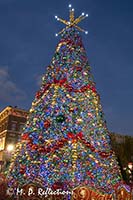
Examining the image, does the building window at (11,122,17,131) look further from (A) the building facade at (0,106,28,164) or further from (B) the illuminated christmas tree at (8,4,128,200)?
(B) the illuminated christmas tree at (8,4,128,200)

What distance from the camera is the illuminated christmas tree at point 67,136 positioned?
43.3 feet

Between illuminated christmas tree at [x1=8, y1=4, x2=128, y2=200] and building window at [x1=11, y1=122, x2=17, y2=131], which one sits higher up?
building window at [x1=11, y1=122, x2=17, y2=131]

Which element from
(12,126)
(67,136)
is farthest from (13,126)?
(67,136)

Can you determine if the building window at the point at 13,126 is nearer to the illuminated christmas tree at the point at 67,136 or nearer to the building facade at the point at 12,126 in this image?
the building facade at the point at 12,126

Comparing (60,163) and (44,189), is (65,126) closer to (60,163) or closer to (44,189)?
(60,163)

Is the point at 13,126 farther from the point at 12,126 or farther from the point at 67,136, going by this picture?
the point at 67,136

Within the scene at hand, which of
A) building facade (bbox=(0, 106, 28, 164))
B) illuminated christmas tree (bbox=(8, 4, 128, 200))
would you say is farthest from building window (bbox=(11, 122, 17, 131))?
illuminated christmas tree (bbox=(8, 4, 128, 200))

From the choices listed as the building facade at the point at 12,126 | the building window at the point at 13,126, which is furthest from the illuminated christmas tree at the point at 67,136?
the building window at the point at 13,126

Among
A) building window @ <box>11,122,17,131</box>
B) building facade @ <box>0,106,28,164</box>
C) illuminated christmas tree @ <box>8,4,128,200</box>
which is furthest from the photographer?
building window @ <box>11,122,17,131</box>

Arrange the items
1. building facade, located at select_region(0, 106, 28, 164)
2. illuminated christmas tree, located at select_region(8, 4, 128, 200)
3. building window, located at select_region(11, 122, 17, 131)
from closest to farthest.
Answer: illuminated christmas tree, located at select_region(8, 4, 128, 200) < building facade, located at select_region(0, 106, 28, 164) < building window, located at select_region(11, 122, 17, 131)

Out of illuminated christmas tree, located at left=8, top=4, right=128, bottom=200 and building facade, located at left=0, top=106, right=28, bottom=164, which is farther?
building facade, located at left=0, top=106, right=28, bottom=164

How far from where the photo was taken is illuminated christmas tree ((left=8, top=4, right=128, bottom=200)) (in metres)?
13.2

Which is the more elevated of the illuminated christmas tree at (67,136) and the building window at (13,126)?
the building window at (13,126)

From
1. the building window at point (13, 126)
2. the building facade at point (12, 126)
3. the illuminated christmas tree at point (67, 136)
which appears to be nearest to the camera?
the illuminated christmas tree at point (67, 136)
